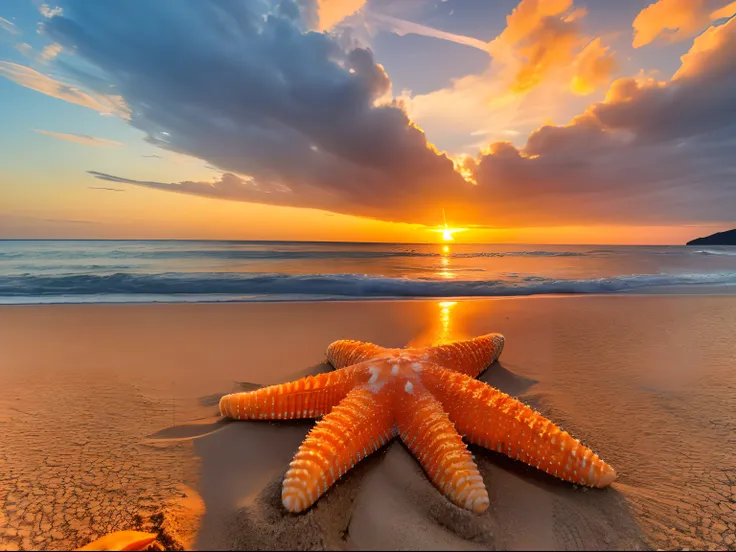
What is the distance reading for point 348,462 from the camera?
2.05m

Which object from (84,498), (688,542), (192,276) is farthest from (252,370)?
(192,276)

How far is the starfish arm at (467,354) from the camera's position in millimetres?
3039

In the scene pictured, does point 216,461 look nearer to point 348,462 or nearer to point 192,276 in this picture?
point 348,462

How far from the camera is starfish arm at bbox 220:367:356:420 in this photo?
265 cm

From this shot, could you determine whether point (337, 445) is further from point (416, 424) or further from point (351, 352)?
point (351, 352)

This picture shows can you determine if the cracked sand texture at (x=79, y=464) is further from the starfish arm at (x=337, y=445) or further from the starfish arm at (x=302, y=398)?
the starfish arm at (x=337, y=445)

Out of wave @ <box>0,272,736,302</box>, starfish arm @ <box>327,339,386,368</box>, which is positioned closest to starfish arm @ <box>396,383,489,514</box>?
starfish arm @ <box>327,339,386,368</box>

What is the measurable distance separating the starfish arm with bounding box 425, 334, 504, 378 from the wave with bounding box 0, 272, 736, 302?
20.4ft

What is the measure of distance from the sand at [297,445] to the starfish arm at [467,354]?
360mm

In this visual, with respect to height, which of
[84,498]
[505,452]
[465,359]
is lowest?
[84,498]

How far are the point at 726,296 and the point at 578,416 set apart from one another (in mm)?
8643

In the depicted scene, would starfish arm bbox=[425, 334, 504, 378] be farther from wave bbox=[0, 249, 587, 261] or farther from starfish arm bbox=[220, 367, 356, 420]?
wave bbox=[0, 249, 587, 261]

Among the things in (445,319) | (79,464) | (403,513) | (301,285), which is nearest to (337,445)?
(403,513)

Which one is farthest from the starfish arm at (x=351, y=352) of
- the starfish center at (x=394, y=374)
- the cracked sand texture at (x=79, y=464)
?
the cracked sand texture at (x=79, y=464)
